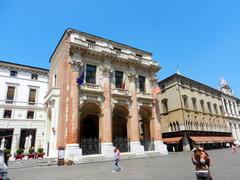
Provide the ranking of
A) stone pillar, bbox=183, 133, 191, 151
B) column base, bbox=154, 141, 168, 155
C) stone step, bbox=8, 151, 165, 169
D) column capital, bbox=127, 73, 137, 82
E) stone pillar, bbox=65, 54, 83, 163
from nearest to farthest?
stone step, bbox=8, 151, 165, 169 < stone pillar, bbox=65, 54, 83, 163 < column base, bbox=154, 141, 168, 155 < column capital, bbox=127, 73, 137, 82 < stone pillar, bbox=183, 133, 191, 151

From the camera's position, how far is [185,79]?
38.2 m

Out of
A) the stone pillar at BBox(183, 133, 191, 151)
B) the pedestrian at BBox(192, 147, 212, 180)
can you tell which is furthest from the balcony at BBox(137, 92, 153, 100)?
the pedestrian at BBox(192, 147, 212, 180)

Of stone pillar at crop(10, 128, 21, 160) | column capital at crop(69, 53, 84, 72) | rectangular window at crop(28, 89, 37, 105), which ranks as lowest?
stone pillar at crop(10, 128, 21, 160)

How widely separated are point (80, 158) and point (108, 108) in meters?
6.47

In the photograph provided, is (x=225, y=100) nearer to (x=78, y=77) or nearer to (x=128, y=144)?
(x=128, y=144)

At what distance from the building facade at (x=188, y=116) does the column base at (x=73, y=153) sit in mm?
20154

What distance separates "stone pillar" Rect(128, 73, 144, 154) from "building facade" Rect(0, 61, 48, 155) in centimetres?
1472

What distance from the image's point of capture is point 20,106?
29.2 m

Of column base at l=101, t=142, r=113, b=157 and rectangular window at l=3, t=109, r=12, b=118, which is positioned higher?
rectangular window at l=3, t=109, r=12, b=118

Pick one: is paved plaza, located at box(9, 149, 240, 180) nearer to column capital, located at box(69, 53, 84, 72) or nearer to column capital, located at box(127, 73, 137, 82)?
column capital, located at box(69, 53, 84, 72)

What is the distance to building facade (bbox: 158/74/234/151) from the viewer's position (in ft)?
110

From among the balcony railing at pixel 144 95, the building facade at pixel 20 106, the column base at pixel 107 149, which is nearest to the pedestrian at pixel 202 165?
the column base at pixel 107 149

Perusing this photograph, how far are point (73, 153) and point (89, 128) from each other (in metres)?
7.13

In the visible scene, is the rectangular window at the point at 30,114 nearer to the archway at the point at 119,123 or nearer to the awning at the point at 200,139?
the archway at the point at 119,123
